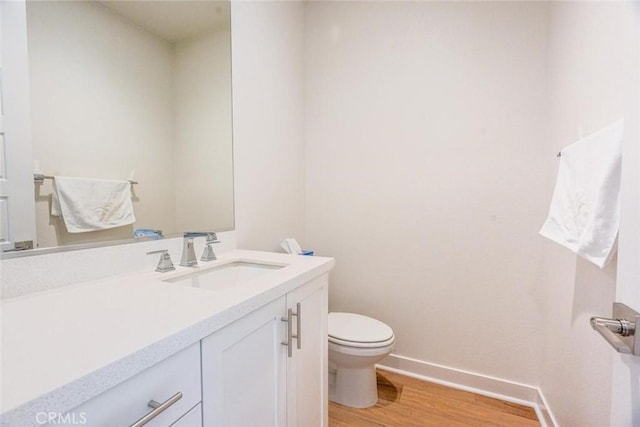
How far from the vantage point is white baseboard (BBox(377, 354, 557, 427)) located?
63.9 inches

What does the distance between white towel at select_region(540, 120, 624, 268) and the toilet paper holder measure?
0.43m

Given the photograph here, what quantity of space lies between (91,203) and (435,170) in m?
1.70

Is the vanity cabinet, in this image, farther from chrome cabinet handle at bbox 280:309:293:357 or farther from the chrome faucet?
the chrome faucet

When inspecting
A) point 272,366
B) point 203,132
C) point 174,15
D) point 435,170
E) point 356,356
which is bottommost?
point 356,356

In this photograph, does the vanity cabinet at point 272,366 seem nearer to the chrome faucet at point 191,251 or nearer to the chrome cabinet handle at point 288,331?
the chrome cabinet handle at point 288,331

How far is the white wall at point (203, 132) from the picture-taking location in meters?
1.33

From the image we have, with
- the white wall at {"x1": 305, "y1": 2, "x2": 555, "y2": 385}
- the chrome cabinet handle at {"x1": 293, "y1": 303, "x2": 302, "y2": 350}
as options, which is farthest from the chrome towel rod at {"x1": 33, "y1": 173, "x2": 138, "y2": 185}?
the white wall at {"x1": 305, "y1": 2, "x2": 555, "y2": 385}

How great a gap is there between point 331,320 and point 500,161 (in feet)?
4.38

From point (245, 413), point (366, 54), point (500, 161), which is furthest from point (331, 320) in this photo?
point (366, 54)

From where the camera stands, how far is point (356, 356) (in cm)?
153

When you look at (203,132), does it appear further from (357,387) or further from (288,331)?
(357,387)

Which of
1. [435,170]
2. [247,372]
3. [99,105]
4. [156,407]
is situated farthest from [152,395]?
[435,170]

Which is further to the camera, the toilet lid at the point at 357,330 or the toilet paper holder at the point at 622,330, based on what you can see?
the toilet lid at the point at 357,330
